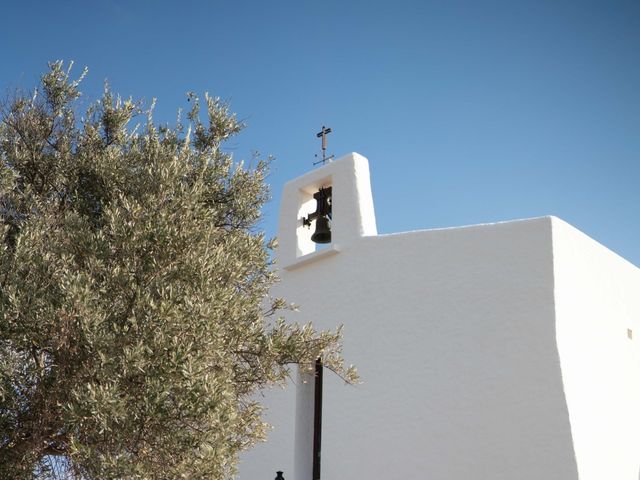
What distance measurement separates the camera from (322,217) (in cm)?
1052

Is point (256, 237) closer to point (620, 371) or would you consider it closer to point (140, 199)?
point (140, 199)

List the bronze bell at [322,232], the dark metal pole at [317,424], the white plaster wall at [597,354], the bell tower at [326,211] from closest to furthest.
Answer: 1. the white plaster wall at [597,354]
2. the dark metal pole at [317,424]
3. the bell tower at [326,211]
4. the bronze bell at [322,232]

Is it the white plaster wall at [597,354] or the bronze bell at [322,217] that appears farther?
the bronze bell at [322,217]

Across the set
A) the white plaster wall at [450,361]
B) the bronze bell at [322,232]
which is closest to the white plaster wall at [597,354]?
the white plaster wall at [450,361]

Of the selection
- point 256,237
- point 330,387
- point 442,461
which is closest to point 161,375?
point 256,237

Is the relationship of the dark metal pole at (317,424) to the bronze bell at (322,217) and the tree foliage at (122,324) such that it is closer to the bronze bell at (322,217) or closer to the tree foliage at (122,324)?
the bronze bell at (322,217)

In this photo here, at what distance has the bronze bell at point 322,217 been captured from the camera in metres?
10.4

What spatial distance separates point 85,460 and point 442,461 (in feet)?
14.4

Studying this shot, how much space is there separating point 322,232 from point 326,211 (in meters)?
0.46

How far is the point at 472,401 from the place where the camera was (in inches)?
295

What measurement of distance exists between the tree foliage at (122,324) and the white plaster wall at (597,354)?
9.10 feet

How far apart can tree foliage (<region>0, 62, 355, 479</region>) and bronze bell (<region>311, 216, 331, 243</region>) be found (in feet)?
11.9

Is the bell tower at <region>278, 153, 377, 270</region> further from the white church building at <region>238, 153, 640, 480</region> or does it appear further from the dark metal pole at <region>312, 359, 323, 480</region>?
the dark metal pole at <region>312, 359, 323, 480</region>

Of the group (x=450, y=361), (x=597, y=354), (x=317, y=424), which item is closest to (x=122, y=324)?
(x=450, y=361)
